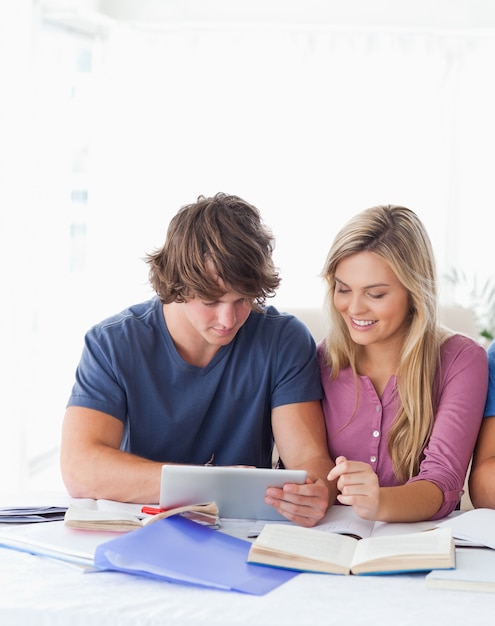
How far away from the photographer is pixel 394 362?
201cm

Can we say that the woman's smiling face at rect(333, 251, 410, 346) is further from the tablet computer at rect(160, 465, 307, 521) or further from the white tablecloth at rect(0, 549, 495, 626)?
the white tablecloth at rect(0, 549, 495, 626)

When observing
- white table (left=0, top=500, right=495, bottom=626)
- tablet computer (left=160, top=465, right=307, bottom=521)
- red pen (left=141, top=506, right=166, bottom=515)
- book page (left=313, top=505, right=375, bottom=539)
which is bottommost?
book page (left=313, top=505, right=375, bottom=539)

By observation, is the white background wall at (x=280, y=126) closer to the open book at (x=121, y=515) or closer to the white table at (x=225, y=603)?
the open book at (x=121, y=515)

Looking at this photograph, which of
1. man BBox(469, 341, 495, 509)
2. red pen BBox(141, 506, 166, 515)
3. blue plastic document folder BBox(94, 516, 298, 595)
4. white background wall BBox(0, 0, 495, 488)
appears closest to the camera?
blue plastic document folder BBox(94, 516, 298, 595)

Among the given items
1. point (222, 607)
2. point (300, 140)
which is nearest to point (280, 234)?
point (300, 140)

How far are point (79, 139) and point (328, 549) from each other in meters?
3.63

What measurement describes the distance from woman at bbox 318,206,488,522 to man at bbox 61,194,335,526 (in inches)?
3.2

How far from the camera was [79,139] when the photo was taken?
15.2ft

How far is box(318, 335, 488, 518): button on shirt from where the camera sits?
177 cm

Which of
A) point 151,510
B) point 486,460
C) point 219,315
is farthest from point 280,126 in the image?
point 151,510

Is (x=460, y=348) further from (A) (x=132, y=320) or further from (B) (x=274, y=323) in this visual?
(A) (x=132, y=320)

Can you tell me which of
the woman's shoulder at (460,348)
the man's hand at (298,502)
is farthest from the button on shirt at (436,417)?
the man's hand at (298,502)

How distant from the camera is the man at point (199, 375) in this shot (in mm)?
1785

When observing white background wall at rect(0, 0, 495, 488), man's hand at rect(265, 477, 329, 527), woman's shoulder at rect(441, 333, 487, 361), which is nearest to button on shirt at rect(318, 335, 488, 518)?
woman's shoulder at rect(441, 333, 487, 361)
